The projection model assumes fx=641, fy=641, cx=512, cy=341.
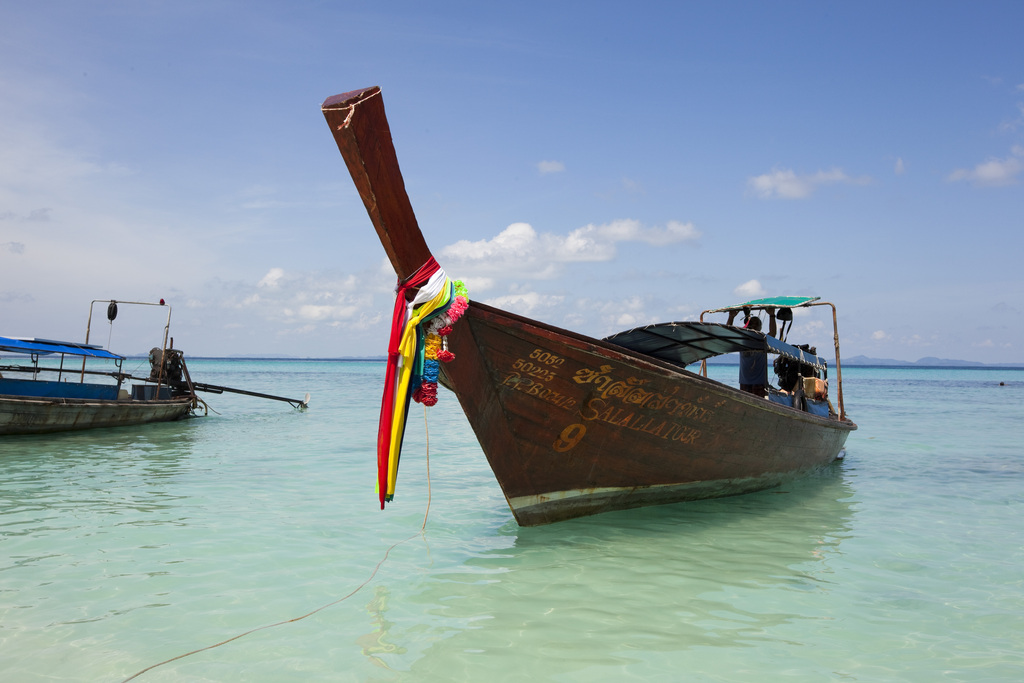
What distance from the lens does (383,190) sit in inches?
155

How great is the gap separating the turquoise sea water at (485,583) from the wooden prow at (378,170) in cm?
220

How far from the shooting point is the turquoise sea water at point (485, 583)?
350 centimetres

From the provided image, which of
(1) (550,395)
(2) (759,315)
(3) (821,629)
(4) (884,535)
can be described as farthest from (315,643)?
(2) (759,315)

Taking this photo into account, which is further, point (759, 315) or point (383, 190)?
point (759, 315)

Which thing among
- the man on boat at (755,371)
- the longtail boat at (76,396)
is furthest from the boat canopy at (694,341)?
the longtail boat at (76,396)

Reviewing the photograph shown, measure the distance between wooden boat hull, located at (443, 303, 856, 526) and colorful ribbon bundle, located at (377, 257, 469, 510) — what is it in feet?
1.35

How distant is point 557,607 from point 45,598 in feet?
11.1

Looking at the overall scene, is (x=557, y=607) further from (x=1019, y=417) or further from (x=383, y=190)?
→ (x=1019, y=417)

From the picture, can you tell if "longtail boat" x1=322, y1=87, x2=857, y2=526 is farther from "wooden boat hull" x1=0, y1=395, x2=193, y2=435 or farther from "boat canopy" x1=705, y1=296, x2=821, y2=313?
"wooden boat hull" x1=0, y1=395, x2=193, y2=435

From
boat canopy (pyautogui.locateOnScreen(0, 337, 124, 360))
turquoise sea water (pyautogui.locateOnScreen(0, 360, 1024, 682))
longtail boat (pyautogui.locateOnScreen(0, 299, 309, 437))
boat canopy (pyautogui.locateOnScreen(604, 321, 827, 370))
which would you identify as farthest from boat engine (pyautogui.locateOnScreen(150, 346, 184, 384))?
boat canopy (pyautogui.locateOnScreen(604, 321, 827, 370))

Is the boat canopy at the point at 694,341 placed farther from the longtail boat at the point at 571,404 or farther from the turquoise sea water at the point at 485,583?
the turquoise sea water at the point at 485,583

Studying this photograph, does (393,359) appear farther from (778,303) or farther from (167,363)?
(167,363)

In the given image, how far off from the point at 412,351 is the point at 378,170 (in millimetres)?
1185

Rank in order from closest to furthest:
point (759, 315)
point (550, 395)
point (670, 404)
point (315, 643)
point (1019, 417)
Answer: point (315, 643)
point (550, 395)
point (670, 404)
point (759, 315)
point (1019, 417)
